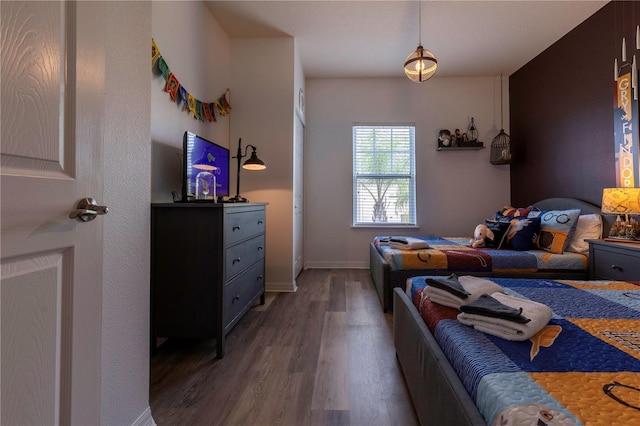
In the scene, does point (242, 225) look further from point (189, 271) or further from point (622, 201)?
point (622, 201)

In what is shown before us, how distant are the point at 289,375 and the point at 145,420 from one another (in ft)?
2.37

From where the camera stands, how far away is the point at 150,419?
49.9 inches

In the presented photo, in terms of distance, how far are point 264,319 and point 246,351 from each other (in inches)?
22.1

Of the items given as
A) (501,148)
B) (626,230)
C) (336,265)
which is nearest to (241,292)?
(336,265)

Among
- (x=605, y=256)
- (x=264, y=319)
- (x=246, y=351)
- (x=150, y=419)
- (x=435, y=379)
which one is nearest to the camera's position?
(x=435, y=379)

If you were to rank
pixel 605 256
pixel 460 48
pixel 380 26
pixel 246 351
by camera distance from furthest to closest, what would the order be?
pixel 460 48
pixel 380 26
pixel 605 256
pixel 246 351

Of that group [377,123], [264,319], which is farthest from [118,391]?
[377,123]

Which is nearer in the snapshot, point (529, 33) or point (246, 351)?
point (246, 351)

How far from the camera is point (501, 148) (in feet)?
14.0

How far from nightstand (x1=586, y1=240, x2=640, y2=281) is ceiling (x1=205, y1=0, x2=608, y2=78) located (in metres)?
2.42

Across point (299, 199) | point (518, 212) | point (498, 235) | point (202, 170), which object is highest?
point (202, 170)

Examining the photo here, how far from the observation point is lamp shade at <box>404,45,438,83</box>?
8.75 feet

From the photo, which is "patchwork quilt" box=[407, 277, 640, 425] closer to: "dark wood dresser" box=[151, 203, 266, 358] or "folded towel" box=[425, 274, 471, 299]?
"folded towel" box=[425, 274, 471, 299]

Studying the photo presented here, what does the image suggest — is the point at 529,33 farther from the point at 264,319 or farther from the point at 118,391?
the point at 118,391
